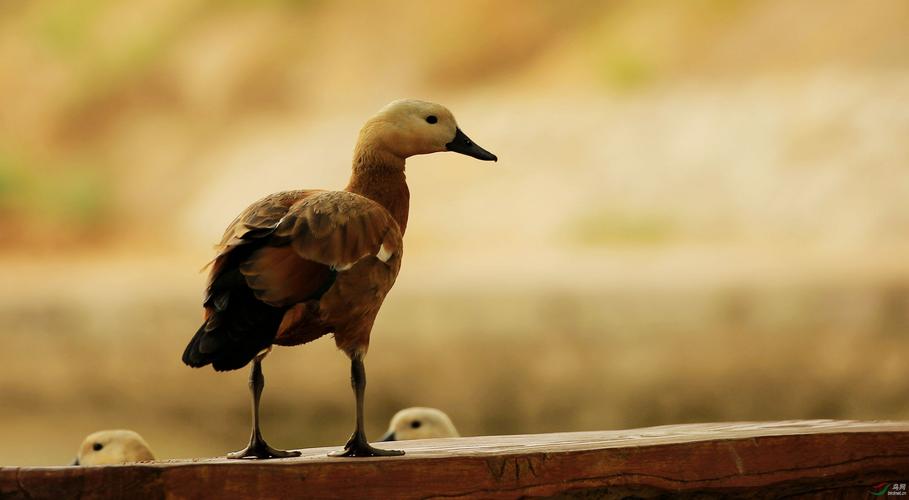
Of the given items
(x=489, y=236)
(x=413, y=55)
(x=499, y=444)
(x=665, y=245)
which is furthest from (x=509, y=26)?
(x=499, y=444)

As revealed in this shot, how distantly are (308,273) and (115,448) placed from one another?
108 centimetres

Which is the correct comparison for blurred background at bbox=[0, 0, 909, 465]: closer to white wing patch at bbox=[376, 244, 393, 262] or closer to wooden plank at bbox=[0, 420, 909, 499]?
wooden plank at bbox=[0, 420, 909, 499]

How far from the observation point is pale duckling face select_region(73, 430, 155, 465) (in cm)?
208

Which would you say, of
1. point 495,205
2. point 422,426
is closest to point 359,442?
point 422,426

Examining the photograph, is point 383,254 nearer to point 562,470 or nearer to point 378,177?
point 378,177

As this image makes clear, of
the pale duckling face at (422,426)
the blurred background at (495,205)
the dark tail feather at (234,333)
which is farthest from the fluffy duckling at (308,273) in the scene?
the blurred background at (495,205)

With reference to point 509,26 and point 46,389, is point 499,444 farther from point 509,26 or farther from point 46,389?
point 509,26

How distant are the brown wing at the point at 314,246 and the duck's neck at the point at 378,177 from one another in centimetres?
6

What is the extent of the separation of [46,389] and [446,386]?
1.48 meters

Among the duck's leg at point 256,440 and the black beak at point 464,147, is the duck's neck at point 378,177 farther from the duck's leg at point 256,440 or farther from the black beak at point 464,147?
the duck's leg at point 256,440

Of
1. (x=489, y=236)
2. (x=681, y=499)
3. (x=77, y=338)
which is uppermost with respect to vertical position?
(x=489, y=236)

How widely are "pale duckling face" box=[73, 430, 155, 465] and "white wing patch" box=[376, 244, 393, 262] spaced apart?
101 cm

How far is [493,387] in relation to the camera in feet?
13.3

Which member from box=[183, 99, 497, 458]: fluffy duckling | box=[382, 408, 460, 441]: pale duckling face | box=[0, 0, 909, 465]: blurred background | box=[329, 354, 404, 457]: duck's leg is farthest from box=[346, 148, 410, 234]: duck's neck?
box=[0, 0, 909, 465]: blurred background
